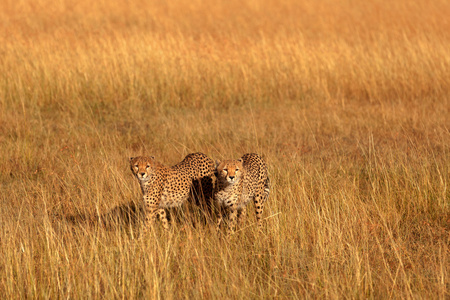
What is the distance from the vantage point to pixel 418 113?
7215 millimetres

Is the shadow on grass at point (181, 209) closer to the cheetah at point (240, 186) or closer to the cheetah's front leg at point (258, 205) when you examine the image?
the cheetah at point (240, 186)

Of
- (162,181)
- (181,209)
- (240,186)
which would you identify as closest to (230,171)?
(240,186)

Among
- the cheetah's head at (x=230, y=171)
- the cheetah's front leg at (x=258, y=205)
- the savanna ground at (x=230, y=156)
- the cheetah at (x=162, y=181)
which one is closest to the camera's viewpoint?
the savanna ground at (x=230, y=156)

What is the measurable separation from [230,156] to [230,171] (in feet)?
5.55

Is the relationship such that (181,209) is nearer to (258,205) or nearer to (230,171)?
(258,205)

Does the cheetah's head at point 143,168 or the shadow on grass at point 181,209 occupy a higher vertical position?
the cheetah's head at point 143,168

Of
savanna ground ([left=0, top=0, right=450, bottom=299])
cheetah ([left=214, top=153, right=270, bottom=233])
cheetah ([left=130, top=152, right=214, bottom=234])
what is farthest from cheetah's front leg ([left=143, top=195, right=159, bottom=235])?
cheetah ([left=214, top=153, right=270, bottom=233])

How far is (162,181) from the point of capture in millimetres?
4086

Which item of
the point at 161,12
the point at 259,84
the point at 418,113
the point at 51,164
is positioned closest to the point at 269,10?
the point at 161,12

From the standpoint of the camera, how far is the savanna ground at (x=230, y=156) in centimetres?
324

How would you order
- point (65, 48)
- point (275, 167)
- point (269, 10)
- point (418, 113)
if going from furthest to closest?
point (269, 10), point (65, 48), point (418, 113), point (275, 167)

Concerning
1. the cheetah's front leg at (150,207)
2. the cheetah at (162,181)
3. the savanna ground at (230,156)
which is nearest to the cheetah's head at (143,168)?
the cheetah at (162,181)

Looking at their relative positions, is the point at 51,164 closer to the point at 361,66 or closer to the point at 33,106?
the point at 33,106

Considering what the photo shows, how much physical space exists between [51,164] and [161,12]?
1066 cm
